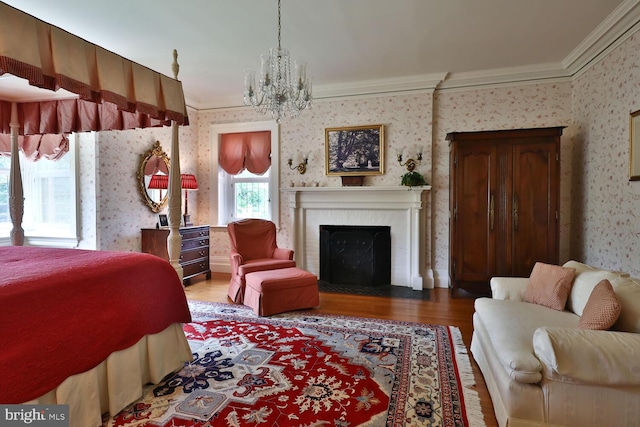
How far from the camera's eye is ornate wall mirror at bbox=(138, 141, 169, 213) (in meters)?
4.39

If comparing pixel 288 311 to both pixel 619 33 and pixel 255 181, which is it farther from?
pixel 619 33

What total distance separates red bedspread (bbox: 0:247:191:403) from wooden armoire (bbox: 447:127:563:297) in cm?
327

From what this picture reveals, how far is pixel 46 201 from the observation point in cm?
448

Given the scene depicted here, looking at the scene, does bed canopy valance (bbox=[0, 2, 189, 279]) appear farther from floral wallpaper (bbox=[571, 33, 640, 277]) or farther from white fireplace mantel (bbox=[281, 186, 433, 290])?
floral wallpaper (bbox=[571, 33, 640, 277])

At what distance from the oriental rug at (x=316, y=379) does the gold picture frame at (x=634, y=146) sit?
2164mm

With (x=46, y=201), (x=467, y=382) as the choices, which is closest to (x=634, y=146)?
(x=467, y=382)

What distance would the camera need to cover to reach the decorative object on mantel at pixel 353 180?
474cm

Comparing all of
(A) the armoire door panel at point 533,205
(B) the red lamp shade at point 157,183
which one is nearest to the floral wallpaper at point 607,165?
(A) the armoire door panel at point 533,205

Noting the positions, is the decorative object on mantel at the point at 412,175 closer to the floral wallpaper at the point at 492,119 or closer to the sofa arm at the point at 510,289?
the floral wallpaper at the point at 492,119

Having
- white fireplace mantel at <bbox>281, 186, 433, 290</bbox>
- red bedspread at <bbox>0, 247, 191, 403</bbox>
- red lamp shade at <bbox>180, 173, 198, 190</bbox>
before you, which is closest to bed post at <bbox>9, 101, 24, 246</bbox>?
red bedspread at <bbox>0, 247, 191, 403</bbox>

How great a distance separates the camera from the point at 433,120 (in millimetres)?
4570

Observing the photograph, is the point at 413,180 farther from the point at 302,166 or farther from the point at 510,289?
the point at 510,289

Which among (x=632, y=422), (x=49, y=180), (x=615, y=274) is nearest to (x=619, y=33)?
(x=615, y=274)

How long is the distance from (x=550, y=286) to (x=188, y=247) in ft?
13.7
